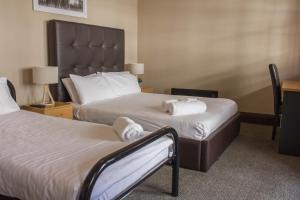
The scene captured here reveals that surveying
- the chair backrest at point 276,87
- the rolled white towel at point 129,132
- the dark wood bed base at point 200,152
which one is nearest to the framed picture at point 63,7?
the rolled white towel at point 129,132

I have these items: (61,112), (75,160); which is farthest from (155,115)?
(75,160)

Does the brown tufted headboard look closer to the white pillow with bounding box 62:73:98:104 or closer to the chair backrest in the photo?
the white pillow with bounding box 62:73:98:104

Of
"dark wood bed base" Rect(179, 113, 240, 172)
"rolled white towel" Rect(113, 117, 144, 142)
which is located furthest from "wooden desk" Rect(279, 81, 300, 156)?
"rolled white towel" Rect(113, 117, 144, 142)

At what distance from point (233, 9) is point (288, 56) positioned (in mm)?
1130

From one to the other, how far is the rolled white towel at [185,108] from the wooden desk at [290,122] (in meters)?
1.02

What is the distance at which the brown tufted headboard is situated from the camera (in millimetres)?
3678

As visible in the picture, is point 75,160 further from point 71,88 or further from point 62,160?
point 71,88

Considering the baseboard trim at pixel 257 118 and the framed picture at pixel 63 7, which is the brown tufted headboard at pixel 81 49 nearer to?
the framed picture at pixel 63 7

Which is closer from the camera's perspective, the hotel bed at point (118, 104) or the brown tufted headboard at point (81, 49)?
the hotel bed at point (118, 104)

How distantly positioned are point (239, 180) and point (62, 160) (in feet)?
5.72

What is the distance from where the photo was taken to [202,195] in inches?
98.7

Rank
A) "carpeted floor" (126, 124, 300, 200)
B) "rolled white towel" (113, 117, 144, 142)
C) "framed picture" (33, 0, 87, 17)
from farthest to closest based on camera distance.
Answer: "framed picture" (33, 0, 87, 17) → "carpeted floor" (126, 124, 300, 200) → "rolled white towel" (113, 117, 144, 142)

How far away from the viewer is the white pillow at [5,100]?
2.85 metres

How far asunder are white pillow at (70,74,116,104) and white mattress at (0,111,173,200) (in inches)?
44.1
